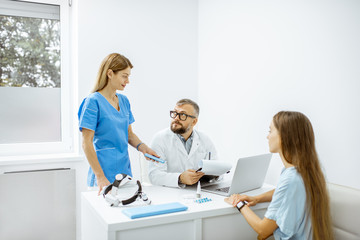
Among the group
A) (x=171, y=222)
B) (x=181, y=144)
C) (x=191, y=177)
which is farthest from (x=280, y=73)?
(x=171, y=222)

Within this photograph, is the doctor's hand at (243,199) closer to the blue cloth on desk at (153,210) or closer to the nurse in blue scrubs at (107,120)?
the blue cloth on desk at (153,210)

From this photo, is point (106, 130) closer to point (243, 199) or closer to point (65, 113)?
point (243, 199)

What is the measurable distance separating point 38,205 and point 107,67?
1503 mm

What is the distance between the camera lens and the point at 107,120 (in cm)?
199

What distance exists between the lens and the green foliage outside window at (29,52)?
2.83 m

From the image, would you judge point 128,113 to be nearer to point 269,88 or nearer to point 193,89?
point 269,88

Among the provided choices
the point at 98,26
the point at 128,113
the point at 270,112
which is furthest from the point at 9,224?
the point at 270,112

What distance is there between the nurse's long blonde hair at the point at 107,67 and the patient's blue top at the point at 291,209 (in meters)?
1.16

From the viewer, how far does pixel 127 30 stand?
10.0 feet

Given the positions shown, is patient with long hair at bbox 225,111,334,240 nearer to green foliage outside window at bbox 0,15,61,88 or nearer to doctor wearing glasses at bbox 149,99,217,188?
doctor wearing glasses at bbox 149,99,217,188

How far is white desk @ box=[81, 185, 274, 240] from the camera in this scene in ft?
4.58

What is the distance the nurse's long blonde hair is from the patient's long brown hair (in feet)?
3.36

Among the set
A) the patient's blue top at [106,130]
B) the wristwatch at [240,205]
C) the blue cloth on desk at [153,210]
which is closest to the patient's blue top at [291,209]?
the wristwatch at [240,205]

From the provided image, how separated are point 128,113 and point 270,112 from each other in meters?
1.03
